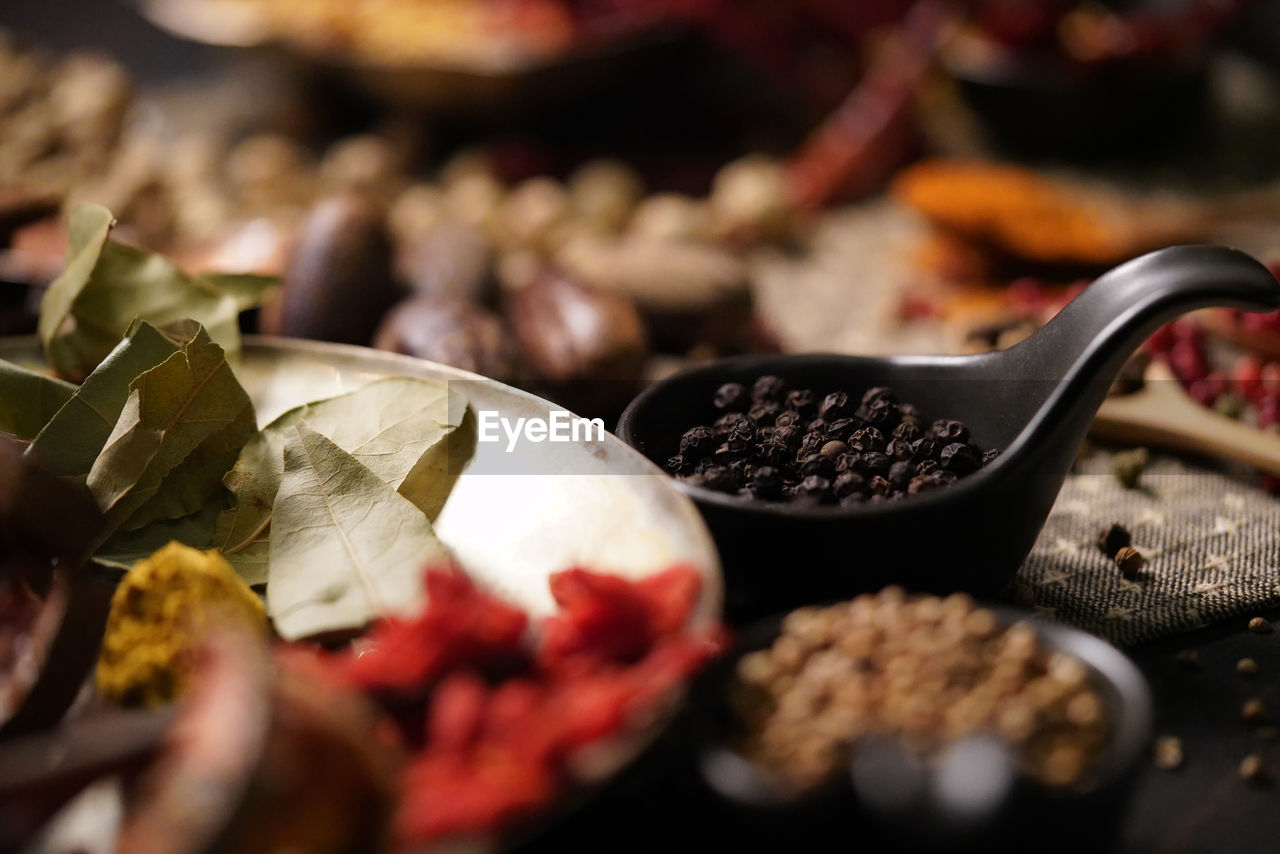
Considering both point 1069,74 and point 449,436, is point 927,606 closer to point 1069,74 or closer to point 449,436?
point 449,436

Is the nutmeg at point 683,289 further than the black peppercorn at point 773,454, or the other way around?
the nutmeg at point 683,289

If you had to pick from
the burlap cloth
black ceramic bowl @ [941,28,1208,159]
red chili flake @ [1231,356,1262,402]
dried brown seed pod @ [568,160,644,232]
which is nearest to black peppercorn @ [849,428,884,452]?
the burlap cloth

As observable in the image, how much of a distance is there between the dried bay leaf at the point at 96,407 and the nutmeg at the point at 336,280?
35cm

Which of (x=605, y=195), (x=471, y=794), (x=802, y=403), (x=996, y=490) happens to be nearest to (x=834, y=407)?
(x=802, y=403)

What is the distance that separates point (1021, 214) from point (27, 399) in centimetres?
106

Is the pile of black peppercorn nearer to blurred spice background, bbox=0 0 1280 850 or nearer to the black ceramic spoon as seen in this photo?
the black ceramic spoon

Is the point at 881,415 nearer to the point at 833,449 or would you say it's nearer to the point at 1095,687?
the point at 833,449

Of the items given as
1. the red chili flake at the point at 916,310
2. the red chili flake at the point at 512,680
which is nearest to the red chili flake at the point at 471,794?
the red chili flake at the point at 512,680

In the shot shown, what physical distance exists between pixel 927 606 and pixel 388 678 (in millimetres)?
242

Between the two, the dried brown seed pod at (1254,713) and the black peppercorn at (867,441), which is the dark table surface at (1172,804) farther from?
the black peppercorn at (867,441)

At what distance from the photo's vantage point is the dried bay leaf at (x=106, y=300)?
2.36ft

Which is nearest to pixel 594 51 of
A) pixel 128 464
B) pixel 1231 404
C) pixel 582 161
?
pixel 582 161

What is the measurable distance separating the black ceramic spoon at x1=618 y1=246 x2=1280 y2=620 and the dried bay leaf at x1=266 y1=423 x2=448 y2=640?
5.5 inches

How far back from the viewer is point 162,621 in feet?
1.59
